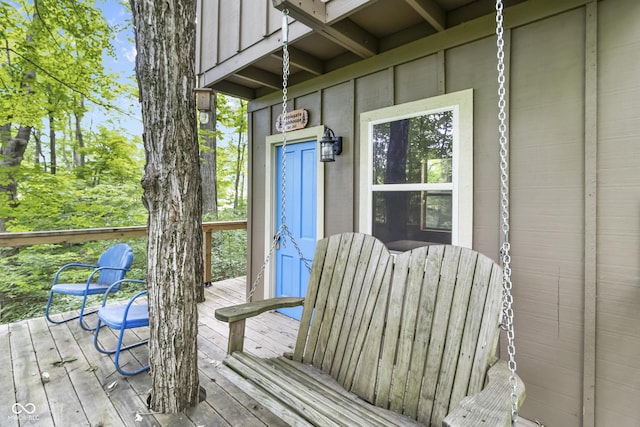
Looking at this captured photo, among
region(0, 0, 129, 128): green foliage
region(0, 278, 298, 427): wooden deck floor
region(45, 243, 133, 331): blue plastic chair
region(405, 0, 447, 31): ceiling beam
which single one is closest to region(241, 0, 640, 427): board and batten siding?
region(405, 0, 447, 31): ceiling beam

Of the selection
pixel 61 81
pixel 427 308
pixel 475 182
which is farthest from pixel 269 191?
pixel 61 81

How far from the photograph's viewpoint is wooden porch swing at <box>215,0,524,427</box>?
128 cm

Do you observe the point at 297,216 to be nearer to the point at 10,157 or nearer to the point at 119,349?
the point at 119,349

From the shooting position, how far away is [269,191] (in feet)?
12.0

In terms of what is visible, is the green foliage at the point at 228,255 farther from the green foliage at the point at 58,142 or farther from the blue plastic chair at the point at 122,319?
the blue plastic chair at the point at 122,319

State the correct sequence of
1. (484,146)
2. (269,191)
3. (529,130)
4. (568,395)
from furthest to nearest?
(269,191) < (484,146) < (529,130) < (568,395)

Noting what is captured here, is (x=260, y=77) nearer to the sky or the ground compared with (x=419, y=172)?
nearer to the sky

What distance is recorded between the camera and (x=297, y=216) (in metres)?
3.44

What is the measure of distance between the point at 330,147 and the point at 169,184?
1.46m

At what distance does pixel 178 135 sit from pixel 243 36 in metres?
1.43

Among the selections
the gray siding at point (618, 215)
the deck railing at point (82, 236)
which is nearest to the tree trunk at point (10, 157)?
the deck railing at point (82, 236)

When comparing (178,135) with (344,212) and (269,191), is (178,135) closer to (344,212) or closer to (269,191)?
(344,212)

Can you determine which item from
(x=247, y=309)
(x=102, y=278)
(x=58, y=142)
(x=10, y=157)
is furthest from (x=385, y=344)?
(x=58, y=142)

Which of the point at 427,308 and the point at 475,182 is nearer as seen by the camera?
the point at 427,308
